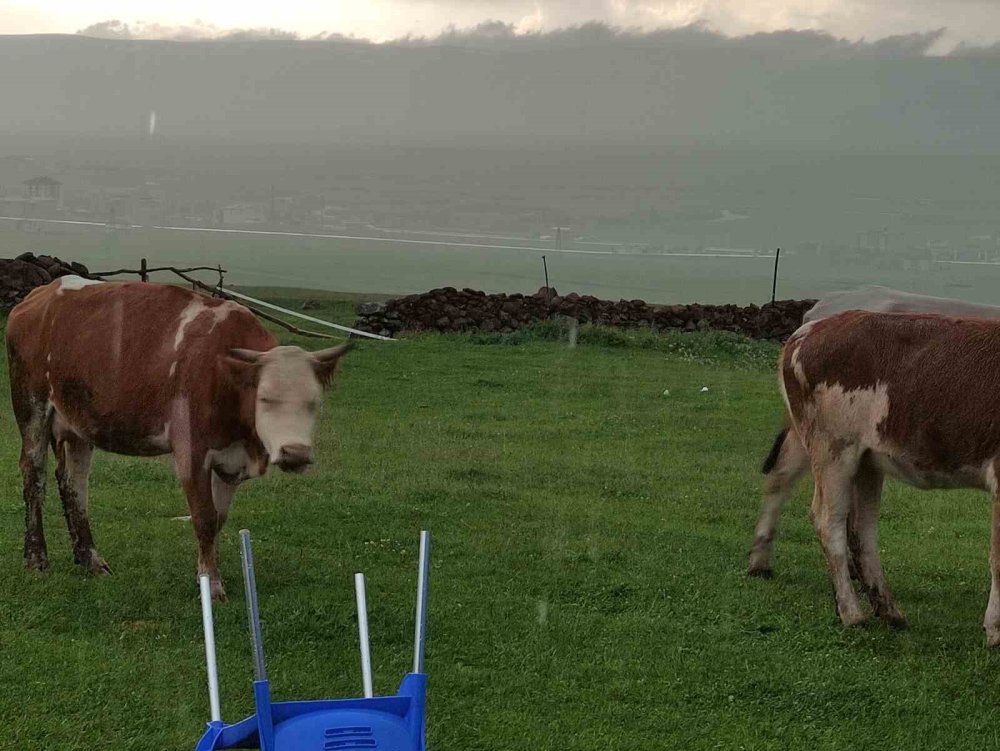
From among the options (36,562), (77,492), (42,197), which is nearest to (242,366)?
(77,492)

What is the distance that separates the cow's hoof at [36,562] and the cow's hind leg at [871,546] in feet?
17.7

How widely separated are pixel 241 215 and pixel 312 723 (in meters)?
89.1

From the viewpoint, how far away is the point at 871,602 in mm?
8258

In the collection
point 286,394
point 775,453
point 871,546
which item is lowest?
point 871,546

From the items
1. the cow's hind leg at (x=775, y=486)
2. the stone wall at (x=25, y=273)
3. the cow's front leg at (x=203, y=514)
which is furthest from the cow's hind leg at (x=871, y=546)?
the stone wall at (x=25, y=273)

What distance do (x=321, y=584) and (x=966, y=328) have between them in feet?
14.5

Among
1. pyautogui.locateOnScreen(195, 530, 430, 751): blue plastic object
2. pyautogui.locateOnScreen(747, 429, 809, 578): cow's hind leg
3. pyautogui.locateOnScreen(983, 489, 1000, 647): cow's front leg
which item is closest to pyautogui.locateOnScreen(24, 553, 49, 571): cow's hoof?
pyautogui.locateOnScreen(747, 429, 809, 578): cow's hind leg

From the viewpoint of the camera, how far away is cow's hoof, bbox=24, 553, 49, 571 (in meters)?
8.72

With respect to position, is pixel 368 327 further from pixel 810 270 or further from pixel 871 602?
pixel 810 270

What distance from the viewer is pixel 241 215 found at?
296 ft

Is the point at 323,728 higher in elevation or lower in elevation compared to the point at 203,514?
higher

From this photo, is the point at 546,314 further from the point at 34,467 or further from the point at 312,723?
the point at 312,723

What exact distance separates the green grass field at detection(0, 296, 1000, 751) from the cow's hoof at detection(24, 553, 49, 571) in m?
0.08

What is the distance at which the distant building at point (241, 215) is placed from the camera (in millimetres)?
87750
